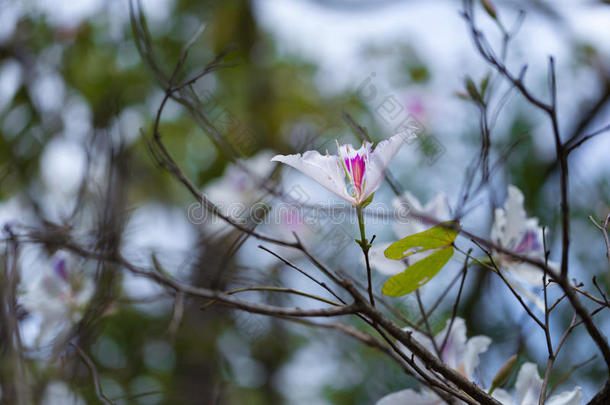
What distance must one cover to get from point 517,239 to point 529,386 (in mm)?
214

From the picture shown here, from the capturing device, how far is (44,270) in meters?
0.96

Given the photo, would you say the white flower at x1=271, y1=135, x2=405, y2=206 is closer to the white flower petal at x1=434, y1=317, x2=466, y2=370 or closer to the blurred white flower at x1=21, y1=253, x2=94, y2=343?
the white flower petal at x1=434, y1=317, x2=466, y2=370

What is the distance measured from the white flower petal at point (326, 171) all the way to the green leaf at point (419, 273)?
9cm

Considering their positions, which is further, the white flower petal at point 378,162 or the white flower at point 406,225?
the white flower at point 406,225

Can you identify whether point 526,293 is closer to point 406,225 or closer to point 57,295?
point 406,225

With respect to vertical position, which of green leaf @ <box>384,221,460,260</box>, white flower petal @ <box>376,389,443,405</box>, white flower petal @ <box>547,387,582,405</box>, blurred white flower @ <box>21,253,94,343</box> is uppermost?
blurred white flower @ <box>21,253,94,343</box>

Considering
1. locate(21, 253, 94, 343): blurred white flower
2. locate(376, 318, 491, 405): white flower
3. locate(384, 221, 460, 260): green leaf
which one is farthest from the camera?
locate(21, 253, 94, 343): blurred white flower

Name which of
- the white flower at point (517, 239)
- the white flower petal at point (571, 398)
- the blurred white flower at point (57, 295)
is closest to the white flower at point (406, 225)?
the white flower at point (517, 239)

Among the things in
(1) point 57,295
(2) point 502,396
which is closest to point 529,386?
(2) point 502,396

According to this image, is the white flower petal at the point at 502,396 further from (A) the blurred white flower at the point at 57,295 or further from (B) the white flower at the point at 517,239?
(A) the blurred white flower at the point at 57,295

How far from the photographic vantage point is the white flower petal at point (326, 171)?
570mm

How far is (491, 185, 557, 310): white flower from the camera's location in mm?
730

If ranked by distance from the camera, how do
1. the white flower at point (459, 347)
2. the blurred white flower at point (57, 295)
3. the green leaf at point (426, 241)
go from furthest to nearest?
the blurred white flower at point (57, 295)
the white flower at point (459, 347)
the green leaf at point (426, 241)

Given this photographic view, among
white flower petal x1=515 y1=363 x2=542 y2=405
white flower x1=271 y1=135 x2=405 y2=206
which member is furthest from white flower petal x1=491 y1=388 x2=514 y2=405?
white flower x1=271 y1=135 x2=405 y2=206
